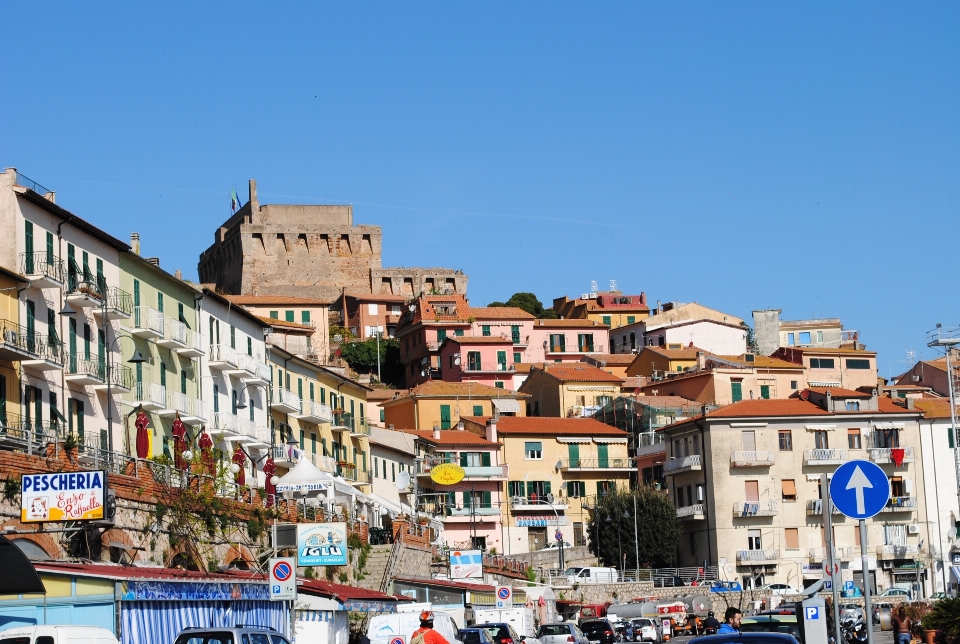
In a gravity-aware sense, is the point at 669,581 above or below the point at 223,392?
below

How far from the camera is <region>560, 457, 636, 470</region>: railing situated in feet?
314

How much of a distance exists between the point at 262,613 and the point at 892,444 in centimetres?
6441

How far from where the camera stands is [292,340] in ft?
298

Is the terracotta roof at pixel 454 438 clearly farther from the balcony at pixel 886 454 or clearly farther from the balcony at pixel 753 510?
the balcony at pixel 886 454

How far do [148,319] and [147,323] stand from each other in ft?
0.77

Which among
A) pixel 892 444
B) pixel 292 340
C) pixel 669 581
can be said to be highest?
A: pixel 292 340

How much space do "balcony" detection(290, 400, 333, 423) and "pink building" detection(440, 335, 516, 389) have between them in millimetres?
44318

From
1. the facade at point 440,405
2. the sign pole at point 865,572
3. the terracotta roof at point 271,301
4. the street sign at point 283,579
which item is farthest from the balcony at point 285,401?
the terracotta roof at point 271,301

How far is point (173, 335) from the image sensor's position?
55.3 meters

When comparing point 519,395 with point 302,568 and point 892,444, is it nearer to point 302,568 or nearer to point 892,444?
point 892,444

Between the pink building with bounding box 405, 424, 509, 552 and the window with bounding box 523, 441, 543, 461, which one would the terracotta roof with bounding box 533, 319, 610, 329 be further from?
the pink building with bounding box 405, 424, 509, 552

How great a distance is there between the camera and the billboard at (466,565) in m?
60.9

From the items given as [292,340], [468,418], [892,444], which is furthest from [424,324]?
[892,444]

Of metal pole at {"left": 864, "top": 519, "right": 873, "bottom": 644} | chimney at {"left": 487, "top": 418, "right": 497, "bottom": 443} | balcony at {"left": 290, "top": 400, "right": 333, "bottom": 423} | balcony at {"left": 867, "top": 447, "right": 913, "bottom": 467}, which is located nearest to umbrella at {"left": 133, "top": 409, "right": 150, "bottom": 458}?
balcony at {"left": 290, "top": 400, "right": 333, "bottom": 423}
